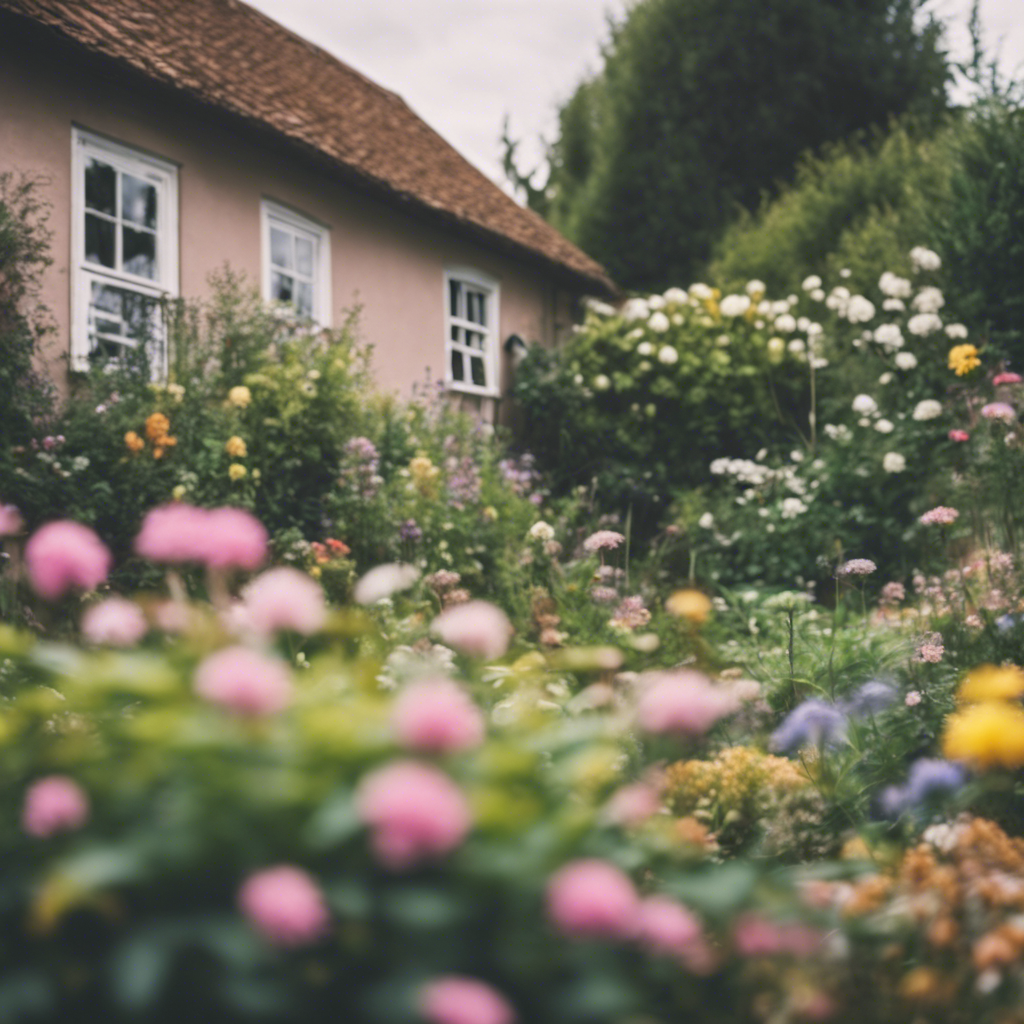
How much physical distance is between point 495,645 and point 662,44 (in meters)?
18.5

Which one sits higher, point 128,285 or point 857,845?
point 128,285

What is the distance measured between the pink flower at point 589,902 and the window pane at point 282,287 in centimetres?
768

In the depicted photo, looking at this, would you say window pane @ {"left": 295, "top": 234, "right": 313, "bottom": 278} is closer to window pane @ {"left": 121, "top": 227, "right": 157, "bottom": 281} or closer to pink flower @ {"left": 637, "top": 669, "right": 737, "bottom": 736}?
window pane @ {"left": 121, "top": 227, "right": 157, "bottom": 281}

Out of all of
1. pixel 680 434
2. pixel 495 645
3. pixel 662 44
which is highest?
pixel 662 44

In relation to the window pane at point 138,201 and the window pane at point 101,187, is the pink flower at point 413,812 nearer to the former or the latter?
the window pane at point 101,187

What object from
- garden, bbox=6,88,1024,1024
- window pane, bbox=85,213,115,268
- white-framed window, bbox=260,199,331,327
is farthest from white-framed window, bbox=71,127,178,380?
white-framed window, bbox=260,199,331,327

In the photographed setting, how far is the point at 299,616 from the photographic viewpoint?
130 centimetres

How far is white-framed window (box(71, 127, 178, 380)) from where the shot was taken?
6.52 meters

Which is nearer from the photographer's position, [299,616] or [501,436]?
[299,616]

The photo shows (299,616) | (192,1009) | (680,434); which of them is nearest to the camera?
(192,1009)

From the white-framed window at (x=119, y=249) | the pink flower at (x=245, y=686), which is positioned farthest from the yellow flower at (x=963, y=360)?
the pink flower at (x=245, y=686)

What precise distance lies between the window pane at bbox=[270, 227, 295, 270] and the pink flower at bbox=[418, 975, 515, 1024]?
26.2 ft

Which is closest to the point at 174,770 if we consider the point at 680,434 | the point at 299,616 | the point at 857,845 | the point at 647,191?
the point at 299,616

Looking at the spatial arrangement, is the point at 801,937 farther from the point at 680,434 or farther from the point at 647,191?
the point at 647,191
